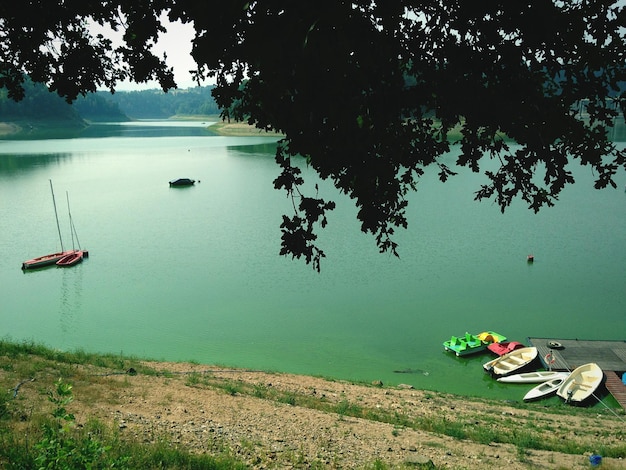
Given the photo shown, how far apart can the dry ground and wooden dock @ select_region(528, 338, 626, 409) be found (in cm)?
243

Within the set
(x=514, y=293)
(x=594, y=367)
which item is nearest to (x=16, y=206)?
(x=514, y=293)

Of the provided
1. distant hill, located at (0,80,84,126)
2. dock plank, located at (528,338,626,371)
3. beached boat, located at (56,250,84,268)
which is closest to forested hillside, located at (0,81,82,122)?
distant hill, located at (0,80,84,126)

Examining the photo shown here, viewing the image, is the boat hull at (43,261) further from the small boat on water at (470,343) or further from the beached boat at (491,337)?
the beached boat at (491,337)

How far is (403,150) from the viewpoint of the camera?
5.37m

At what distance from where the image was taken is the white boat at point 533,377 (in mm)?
13805

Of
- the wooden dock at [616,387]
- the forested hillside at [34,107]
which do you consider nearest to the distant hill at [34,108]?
the forested hillside at [34,107]

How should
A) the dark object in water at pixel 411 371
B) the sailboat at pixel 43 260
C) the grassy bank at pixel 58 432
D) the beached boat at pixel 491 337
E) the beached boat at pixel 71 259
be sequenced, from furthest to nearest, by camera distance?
the beached boat at pixel 71 259, the sailboat at pixel 43 260, the beached boat at pixel 491 337, the dark object in water at pixel 411 371, the grassy bank at pixel 58 432

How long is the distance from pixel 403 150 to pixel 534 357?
37.8ft

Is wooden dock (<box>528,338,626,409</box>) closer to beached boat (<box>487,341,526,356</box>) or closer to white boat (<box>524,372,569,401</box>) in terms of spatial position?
beached boat (<box>487,341,526,356</box>)

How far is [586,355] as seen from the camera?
14.7 meters

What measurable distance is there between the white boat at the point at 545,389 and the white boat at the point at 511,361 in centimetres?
83

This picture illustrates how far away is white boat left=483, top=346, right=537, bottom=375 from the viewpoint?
1423 centimetres

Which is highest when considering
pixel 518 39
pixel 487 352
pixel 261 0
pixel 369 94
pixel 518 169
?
pixel 261 0

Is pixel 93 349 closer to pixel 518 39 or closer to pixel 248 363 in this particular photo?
pixel 248 363
